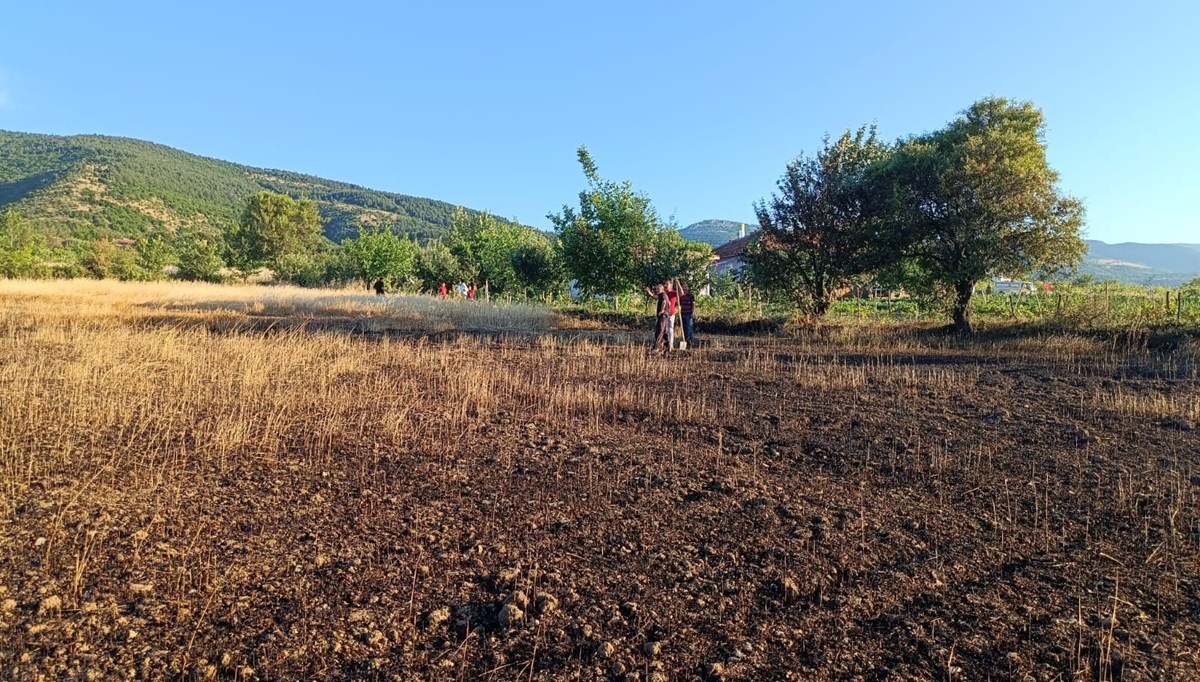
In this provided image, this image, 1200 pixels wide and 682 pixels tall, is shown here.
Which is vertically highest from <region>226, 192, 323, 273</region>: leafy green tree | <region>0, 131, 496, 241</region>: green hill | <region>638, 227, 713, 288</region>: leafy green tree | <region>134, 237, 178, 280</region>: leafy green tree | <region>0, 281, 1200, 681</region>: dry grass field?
<region>0, 131, 496, 241</region>: green hill

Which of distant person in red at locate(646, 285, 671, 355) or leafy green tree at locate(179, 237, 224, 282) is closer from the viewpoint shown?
distant person in red at locate(646, 285, 671, 355)

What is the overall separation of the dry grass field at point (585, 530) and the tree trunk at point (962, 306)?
820 cm

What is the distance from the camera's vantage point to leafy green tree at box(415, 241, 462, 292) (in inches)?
1699

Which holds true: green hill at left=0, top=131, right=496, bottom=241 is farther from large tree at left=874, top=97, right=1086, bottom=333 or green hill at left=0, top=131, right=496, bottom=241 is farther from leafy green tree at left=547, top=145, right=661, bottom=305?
large tree at left=874, top=97, right=1086, bottom=333

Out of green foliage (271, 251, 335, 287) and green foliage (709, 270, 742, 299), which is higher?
green foliage (271, 251, 335, 287)

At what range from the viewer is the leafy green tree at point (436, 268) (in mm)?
43156

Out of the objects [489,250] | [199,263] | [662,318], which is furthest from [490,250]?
[662,318]

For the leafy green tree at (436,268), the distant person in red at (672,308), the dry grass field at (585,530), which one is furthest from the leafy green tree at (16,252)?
the distant person in red at (672,308)

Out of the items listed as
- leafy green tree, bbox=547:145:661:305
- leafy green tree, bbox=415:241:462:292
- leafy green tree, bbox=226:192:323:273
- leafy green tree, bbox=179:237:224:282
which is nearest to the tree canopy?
leafy green tree, bbox=547:145:661:305

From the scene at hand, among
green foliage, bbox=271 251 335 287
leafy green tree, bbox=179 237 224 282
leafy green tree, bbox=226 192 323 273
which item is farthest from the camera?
leafy green tree, bbox=226 192 323 273

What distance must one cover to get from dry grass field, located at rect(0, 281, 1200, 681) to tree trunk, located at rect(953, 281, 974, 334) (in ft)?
26.9

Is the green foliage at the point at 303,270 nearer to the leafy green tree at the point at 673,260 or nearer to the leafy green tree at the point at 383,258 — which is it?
the leafy green tree at the point at 383,258

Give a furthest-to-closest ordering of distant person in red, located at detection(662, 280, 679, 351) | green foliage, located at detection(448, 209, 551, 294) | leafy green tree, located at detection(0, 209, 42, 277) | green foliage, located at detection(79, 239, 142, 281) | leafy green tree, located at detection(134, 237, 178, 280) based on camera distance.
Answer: leafy green tree, located at detection(134, 237, 178, 280)
green foliage, located at detection(79, 239, 142, 281)
green foliage, located at detection(448, 209, 551, 294)
leafy green tree, located at detection(0, 209, 42, 277)
distant person in red, located at detection(662, 280, 679, 351)

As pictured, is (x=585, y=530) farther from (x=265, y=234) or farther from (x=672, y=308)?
(x=265, y=234)
